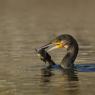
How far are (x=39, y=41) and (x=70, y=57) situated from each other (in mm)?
6497

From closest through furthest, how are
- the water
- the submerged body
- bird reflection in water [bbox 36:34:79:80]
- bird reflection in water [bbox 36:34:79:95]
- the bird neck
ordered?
the water
bird reflection in water [bbox 36:34:79:95]
bird reflection in water [bbox 36:34:79:80]
the submerged body
the bird neck

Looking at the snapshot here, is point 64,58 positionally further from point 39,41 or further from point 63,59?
point 39,41

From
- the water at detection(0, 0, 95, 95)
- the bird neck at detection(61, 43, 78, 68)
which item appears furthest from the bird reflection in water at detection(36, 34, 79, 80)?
the water at detection(0, 0, 95, 95)

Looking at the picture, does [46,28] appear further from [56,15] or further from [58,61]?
[58,61]

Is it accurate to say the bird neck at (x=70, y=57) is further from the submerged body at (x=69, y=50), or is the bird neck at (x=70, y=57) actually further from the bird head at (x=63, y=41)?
the bird head at (x=63, y=41)

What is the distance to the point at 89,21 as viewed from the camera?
128ft

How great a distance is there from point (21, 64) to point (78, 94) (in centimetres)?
485

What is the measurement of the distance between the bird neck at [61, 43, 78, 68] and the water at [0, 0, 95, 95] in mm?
394

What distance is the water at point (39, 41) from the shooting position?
18.4m

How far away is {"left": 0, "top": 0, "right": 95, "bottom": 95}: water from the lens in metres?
18.4

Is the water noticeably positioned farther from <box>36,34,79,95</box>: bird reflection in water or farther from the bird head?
the bird head

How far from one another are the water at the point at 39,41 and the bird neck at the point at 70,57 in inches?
15.5

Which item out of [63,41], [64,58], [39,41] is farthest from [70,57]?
[39,41]

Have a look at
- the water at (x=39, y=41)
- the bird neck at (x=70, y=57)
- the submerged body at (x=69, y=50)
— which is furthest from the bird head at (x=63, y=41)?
the water at (x=39, y=41)
